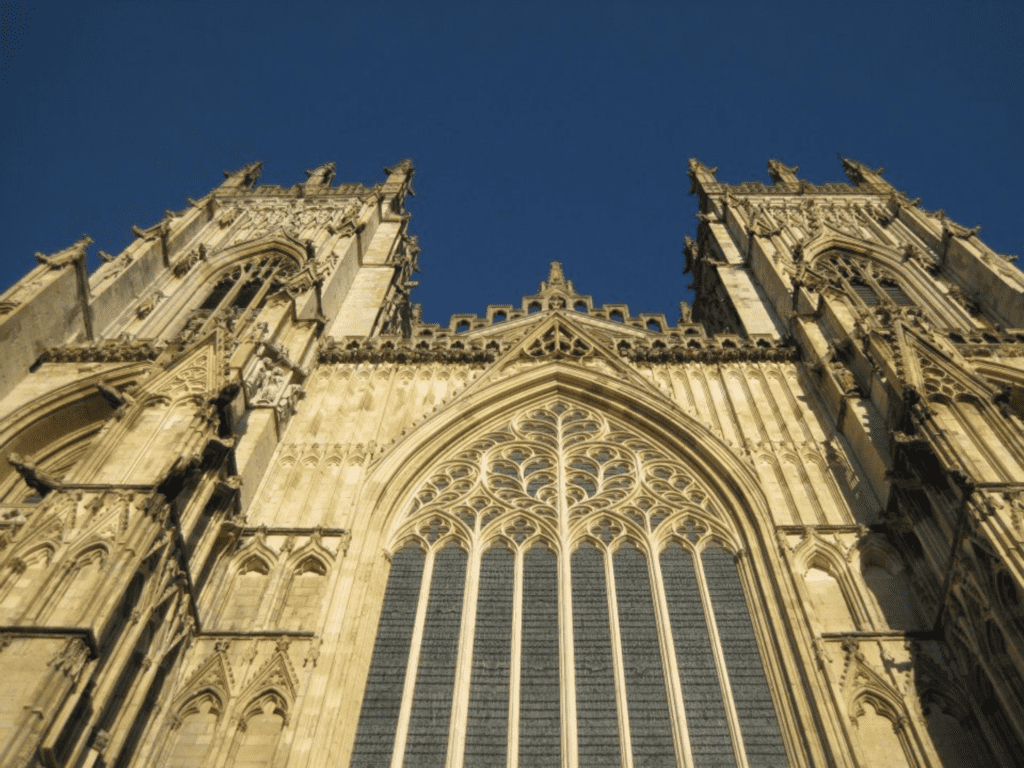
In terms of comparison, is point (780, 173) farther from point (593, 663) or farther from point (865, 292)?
point (593, 663)

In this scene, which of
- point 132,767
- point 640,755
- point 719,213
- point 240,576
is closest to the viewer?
point 132,767

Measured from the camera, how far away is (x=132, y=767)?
9.32 metres

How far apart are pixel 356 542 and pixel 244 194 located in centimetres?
1873

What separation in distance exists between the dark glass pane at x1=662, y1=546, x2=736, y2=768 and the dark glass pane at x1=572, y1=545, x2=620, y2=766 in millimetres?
826

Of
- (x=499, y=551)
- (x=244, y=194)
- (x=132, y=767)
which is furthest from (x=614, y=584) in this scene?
(x=244, y=194)

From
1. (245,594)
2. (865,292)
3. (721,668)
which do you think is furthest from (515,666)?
(865,292)

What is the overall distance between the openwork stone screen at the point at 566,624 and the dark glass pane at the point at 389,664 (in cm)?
2

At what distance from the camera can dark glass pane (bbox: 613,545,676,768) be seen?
1052 cm

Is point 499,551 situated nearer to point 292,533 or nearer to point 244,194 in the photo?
point 292,533

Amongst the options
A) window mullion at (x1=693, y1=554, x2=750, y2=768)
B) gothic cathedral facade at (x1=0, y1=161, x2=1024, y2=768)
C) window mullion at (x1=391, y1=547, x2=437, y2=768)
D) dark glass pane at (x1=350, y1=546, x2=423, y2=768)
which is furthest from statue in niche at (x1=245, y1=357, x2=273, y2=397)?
window mullion at (x1=693, y1=554, x2=750, y2=768)

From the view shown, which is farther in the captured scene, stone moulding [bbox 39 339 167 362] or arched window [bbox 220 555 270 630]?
stone moulding [bbox 39 339 167 362]

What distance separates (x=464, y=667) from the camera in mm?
11492

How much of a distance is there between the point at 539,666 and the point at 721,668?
82.5 inches

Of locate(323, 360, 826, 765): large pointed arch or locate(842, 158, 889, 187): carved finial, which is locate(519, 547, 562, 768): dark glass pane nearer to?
locate(323, 360, 826, 765): large pointed arch
